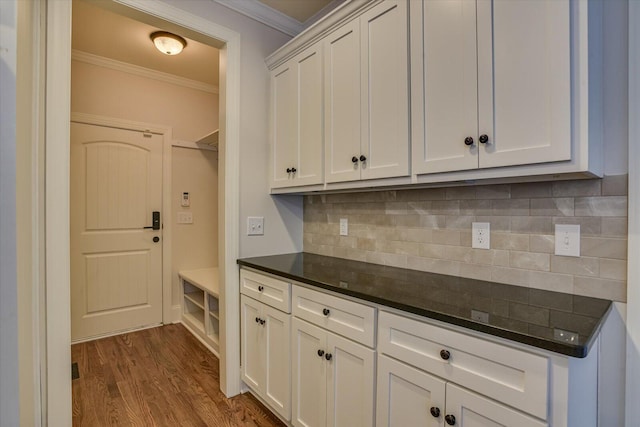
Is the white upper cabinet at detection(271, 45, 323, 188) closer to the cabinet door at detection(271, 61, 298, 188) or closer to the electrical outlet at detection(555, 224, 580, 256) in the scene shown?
the cabinet door at detection(271, 61, 298, 188)

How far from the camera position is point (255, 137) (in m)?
2.16

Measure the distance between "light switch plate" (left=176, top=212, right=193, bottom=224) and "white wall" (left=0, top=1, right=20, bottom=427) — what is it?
3130 mm

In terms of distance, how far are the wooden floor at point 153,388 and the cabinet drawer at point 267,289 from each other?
2.35ft

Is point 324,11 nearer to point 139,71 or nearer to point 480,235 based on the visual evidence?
point 480,235

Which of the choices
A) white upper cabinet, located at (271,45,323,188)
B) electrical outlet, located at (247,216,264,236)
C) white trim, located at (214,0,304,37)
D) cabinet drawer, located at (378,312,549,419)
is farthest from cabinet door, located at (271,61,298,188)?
cabinet drawer, located at (378,312,549,419)

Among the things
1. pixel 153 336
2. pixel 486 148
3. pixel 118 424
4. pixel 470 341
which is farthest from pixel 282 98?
pixel 153 336

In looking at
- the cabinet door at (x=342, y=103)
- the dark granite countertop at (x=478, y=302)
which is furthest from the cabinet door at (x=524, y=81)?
the cabinet door at (x=342, y=103)

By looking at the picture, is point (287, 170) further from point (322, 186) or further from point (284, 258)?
point (284, 258)

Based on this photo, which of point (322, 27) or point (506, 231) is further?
point (322, 27)

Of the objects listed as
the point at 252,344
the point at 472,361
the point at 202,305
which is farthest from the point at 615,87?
the point at 202,305

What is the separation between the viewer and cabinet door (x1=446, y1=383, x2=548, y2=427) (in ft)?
2.76

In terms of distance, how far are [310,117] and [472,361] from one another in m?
1.50

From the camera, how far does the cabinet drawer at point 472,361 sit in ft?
2.66

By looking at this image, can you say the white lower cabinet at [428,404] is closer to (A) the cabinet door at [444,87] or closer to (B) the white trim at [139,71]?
(A) the cabinet door at [444,87]
